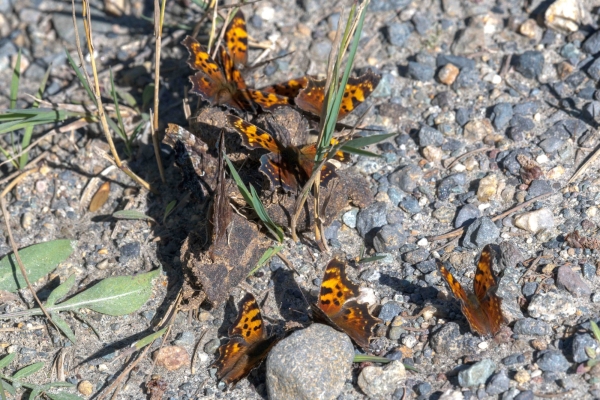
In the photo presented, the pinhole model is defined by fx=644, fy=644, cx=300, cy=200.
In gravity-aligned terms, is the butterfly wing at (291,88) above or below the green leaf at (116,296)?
above

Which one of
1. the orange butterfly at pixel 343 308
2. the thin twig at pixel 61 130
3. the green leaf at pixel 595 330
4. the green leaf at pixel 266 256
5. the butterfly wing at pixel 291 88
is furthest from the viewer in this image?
the thin twig at pixel 61 130

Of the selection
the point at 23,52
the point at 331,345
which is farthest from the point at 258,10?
the point at 331,345

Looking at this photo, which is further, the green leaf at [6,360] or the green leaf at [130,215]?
the green leaf at [130,215]

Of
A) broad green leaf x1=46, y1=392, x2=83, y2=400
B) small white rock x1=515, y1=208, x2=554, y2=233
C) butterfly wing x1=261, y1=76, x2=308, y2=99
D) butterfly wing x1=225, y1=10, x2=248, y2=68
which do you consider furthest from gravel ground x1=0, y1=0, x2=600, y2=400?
butterfly wing x1=261, y1=76, x2=308, y2=99

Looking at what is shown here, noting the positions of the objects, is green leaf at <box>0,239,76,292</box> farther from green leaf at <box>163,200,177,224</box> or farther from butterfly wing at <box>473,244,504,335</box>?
butterfly wing at <box>473,244,504,335</box>

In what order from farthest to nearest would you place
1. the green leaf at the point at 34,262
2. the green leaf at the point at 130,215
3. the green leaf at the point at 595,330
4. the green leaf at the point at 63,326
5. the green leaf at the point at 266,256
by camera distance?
1. the green leaf at the point at 130,215
2. the green leaf at the point at 34,262
3. the green leaf at the point at 266,256
4. the green leaf at the point at 63,326
5. the green leaf at the point at 595,330

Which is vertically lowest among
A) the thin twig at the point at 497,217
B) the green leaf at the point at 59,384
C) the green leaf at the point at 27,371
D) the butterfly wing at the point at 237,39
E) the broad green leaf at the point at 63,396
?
the broad green leaf at the point at 63,396

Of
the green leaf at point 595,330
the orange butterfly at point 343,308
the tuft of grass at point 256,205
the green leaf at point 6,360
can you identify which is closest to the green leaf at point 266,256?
the tuft of grass at point 256,205

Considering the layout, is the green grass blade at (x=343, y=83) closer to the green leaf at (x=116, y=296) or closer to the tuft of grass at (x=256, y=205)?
the tuft of grass at (x=256, y=205)
